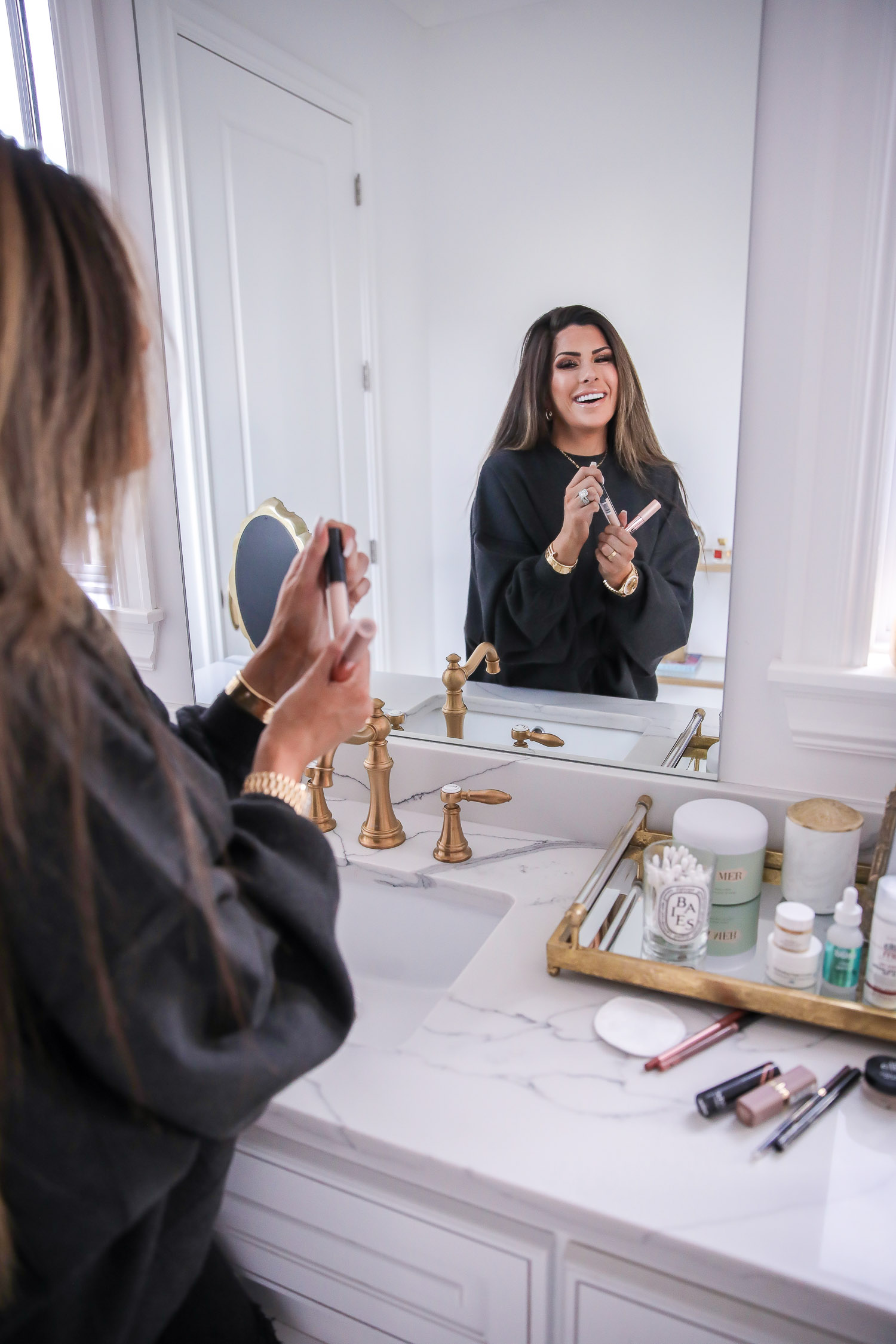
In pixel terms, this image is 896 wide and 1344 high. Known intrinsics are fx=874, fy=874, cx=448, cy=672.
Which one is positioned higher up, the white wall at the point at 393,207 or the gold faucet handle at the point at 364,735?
the white wall at the point at 393,207

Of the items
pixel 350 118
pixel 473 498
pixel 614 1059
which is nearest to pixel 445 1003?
pixel 614 1059

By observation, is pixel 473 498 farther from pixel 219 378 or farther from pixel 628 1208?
pixel 628 1208

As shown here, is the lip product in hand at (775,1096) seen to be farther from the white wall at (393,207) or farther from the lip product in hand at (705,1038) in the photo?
the white wall at (393,207)

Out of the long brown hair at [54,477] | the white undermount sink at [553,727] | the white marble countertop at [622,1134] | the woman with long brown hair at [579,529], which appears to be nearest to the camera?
the long brown hair at [54,477]

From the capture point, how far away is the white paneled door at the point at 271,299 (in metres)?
1.14

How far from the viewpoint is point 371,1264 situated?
0.75 meters

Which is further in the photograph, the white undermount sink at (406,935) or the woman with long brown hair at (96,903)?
the white undermount sink at (406,935)

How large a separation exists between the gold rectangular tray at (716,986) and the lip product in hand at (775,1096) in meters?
0.06

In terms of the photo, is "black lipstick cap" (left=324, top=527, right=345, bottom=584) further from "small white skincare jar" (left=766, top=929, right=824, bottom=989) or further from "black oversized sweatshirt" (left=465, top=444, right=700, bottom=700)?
"small white skincare jar" (left=766, top=929, right=824, bottom=989)

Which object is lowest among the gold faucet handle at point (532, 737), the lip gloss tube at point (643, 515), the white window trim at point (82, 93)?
the gold faucet handle at point (532, 737)

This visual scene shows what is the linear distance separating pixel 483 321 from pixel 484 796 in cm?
58

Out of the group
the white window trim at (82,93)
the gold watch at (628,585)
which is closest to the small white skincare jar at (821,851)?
the gold watch at (628,585)

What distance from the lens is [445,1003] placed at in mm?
852

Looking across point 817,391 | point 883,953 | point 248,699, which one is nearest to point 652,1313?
point 883,953
